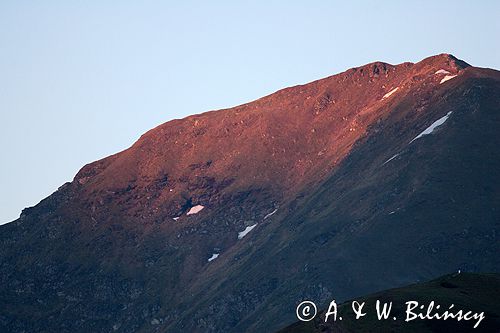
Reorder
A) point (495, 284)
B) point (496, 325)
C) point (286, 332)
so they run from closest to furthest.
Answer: point (496, 325), point (286, 332), point (495, 284)

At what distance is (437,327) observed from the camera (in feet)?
469

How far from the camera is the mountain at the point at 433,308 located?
143125 millimetres

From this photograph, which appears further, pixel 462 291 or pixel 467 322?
pixel 462 291

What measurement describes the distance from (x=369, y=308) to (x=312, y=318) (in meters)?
8.36

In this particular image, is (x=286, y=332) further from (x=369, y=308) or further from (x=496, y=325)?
(x=496, y=325)

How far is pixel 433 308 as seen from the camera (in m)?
149

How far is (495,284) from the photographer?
533 feet

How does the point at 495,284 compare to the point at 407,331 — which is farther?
the point at 495,284

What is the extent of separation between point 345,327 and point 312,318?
6752mm

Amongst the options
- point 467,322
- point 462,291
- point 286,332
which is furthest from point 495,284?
point 286,332

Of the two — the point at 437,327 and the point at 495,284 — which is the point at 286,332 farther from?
the point at 495,284

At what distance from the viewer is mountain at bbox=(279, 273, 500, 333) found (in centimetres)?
14312

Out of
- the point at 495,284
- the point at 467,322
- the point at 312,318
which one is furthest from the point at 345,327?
the point at 495,284

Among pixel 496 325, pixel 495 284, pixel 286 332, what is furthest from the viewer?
pixel 495 284
